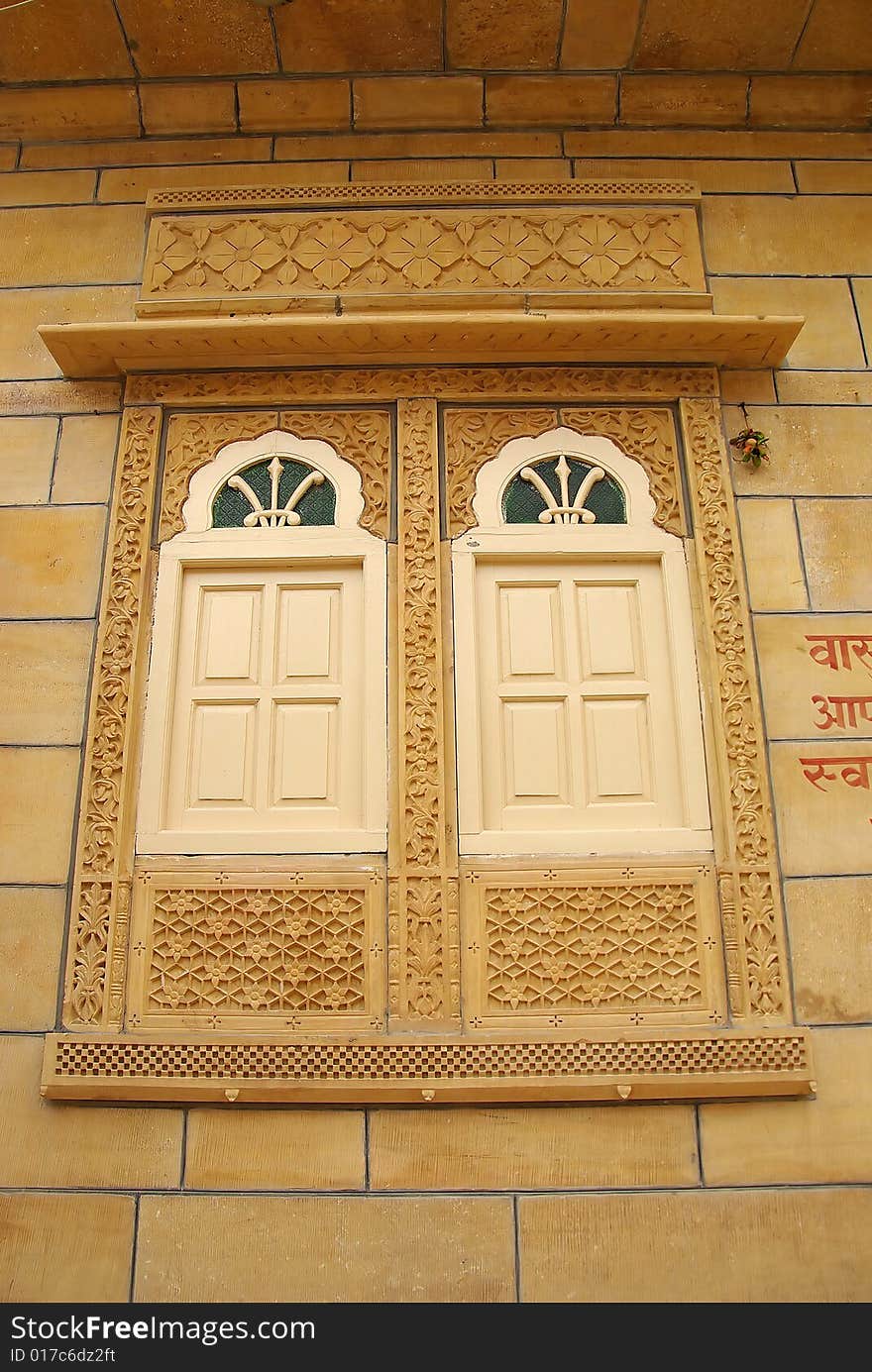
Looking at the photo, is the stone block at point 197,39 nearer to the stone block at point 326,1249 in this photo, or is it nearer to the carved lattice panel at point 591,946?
the carved lattice panel at point 591,946

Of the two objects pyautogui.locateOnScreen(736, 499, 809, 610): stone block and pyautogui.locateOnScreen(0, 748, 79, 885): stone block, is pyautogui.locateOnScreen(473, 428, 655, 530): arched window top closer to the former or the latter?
pyautogui.locateOnScreen(736, 499, 809, 610): stone block

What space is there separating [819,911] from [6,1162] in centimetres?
232

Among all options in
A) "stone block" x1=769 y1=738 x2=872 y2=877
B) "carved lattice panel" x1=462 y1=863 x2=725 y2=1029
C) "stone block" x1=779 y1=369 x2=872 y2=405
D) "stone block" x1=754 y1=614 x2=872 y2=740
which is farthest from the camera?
"stone block" x1=779 y1=369 x2=872 y2=405

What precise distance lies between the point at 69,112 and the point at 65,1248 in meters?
3.87

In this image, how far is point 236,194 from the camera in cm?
372

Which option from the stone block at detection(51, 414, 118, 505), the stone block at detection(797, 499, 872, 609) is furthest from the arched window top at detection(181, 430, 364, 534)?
the stone block at detection(797, 499, 872, 609)

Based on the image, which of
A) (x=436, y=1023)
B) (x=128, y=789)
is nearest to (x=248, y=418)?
(x=128, y=789)

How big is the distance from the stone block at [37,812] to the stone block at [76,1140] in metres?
0.51

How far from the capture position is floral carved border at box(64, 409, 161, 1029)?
2.82 m

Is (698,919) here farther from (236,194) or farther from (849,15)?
(849,15)

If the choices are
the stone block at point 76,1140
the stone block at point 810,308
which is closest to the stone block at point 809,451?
the stone block at point 810,308

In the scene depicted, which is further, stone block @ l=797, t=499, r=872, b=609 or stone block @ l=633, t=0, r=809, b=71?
stone block @ l=633, t=0, r=809, b=71

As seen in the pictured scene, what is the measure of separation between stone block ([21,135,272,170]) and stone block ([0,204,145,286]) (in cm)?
22

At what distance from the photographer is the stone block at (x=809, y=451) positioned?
11.0ft
